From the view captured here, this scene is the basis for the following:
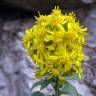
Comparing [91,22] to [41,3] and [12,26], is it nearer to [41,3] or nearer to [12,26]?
[41,3]

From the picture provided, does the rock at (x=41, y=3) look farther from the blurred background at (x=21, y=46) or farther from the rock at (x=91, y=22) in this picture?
the rock at (x=91, y=22)

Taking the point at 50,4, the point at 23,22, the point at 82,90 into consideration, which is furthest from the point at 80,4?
the point at 82,90

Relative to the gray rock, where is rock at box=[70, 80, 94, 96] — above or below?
below

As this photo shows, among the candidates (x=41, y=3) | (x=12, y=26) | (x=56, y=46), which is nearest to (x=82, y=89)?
(x=41, y=3)

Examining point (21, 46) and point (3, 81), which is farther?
point (21, 46)

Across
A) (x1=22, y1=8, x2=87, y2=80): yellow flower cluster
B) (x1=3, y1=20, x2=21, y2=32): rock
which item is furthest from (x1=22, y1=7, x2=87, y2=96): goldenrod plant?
(x1=3, y1=20, x2=21, y2=32): rock

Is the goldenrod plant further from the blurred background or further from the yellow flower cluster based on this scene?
the blurred background
